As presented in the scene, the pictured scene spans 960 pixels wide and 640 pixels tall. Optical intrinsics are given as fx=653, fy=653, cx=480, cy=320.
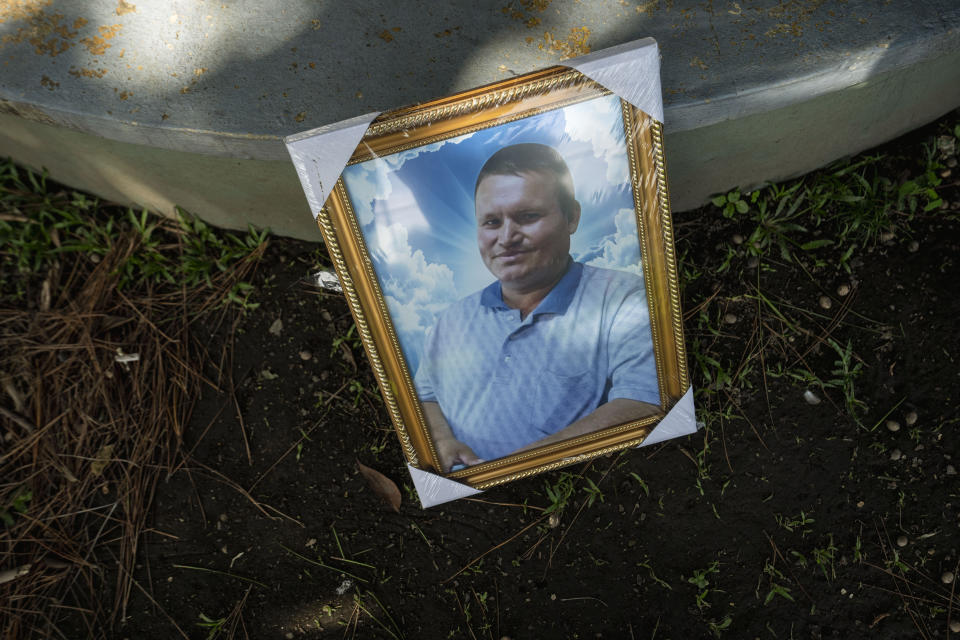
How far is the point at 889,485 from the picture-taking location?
1862 mm

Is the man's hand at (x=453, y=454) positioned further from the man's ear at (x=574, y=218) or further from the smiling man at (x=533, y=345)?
the man's ear at (x=574, y=218)

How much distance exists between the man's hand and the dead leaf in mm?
296

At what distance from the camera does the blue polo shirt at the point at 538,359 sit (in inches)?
61.9

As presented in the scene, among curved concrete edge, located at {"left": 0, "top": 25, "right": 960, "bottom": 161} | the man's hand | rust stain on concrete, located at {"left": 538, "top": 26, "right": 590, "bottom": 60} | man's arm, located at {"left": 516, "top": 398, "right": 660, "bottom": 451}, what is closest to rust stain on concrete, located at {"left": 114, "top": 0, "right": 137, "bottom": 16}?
curved concrete edge, located at {"left": 0, "top": 25, "right": 960, "bottom": 161}

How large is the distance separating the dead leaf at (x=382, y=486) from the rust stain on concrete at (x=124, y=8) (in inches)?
51.7

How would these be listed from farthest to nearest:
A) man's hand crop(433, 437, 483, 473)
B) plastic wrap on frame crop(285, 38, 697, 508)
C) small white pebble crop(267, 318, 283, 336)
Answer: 1. small white pebble crop(267, 318, 283, 336)
2. man's hand crop(433, 437, 483, 473)
3. plastic wrap on frame crop(285, 38, 697, 508)

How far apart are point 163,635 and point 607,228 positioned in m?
1.75

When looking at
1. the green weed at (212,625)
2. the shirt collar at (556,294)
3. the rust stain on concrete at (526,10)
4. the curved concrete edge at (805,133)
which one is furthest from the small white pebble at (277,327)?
the curved concrete edge at (805,133)

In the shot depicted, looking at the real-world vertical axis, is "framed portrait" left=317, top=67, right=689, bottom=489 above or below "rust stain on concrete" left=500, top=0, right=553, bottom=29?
below

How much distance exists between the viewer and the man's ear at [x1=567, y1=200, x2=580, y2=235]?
1.49 metres

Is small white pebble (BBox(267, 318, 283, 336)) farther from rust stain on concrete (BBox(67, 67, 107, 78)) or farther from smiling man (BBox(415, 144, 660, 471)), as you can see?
rust stain on concrete (BBox(67, 67, 107, 78))

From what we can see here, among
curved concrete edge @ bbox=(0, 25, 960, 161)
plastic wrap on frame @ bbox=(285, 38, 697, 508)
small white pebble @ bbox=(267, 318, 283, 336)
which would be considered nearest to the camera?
plastic wrap on frame @ bbox=(285, 38, 697, 508)

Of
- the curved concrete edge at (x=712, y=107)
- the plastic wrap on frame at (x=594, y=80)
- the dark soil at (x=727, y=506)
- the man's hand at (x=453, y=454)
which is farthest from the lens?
the dark soil at (x=727, y=506)

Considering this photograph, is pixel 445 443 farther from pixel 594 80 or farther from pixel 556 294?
pixel 594 80
